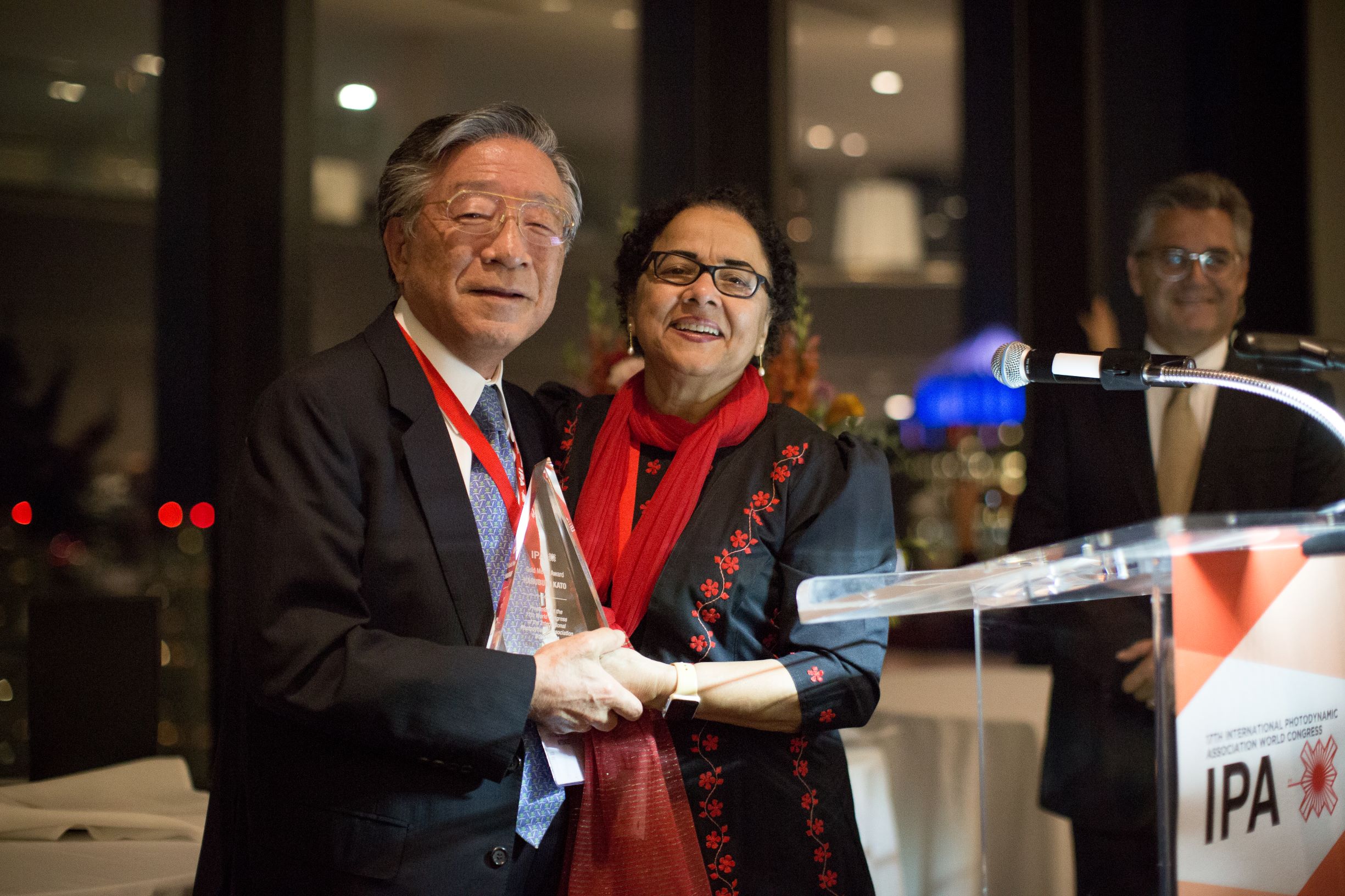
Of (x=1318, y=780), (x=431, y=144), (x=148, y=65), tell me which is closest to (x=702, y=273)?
(x=431, y=144)

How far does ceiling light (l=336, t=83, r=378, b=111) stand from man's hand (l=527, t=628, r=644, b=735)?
2679mm

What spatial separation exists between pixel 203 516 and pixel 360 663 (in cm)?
228

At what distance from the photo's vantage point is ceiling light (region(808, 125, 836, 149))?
4320mm

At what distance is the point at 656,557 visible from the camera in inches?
60.5

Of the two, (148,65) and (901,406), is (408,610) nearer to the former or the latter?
(148,65)

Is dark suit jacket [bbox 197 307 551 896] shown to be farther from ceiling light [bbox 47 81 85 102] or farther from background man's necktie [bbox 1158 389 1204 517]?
ceiling light [bbox 47 81 85 102]

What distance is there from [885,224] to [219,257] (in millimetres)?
2676

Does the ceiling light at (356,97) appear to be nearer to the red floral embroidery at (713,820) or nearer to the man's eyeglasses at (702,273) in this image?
the man's eyeglasses at (702,273)

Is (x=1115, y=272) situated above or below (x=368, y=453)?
above

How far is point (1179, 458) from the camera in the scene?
2.30 meters

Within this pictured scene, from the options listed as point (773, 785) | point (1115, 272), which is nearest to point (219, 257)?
point (773, 785)

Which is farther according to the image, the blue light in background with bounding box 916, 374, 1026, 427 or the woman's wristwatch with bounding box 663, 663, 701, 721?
the blue light in background with bounding box 916, 374, 1026, 427

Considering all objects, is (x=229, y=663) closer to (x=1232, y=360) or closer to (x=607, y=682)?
(x=607, y=682)

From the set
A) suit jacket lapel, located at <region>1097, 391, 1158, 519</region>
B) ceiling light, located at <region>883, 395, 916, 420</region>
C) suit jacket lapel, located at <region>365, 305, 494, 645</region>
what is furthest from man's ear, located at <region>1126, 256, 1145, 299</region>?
ceiling light, located at <region>883, 395, 916, 420</region>
